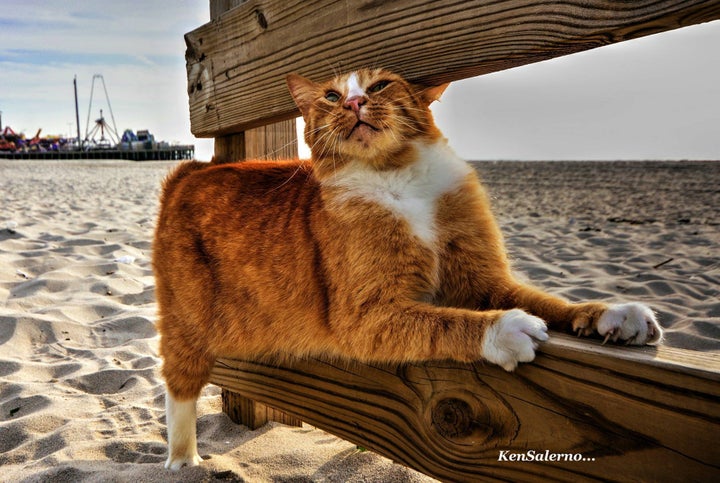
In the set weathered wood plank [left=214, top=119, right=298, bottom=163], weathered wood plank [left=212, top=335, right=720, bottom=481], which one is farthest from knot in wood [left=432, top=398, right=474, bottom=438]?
weathered wood plank [left=214, top=119, right=298, bottom=163]

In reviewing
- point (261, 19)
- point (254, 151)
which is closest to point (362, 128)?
point (261, 19)

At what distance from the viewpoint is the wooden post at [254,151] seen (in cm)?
253

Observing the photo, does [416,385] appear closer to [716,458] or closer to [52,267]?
[716,458]

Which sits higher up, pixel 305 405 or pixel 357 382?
pixel 357 382

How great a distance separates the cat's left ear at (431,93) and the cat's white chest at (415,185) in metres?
0.14

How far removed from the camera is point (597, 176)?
1442cm

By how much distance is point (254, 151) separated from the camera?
2553mm

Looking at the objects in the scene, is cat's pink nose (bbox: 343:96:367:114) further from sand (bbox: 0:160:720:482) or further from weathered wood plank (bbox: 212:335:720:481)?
weathered wood plank (bbox: 212:335:720:481)

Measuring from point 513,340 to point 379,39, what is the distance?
89 cm

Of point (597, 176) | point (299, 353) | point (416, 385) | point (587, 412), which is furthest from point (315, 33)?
point (597, 176)

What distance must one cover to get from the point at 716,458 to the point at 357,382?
902mm

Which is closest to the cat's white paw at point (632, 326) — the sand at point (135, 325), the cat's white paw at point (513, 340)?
the cat's white paw at point (513, 340)

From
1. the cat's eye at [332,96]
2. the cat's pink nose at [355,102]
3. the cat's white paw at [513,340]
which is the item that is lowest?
the cat's white paw at [513,340]

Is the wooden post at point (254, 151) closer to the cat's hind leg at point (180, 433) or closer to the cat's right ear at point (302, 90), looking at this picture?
the cat's hind leg at point (180, 433)
